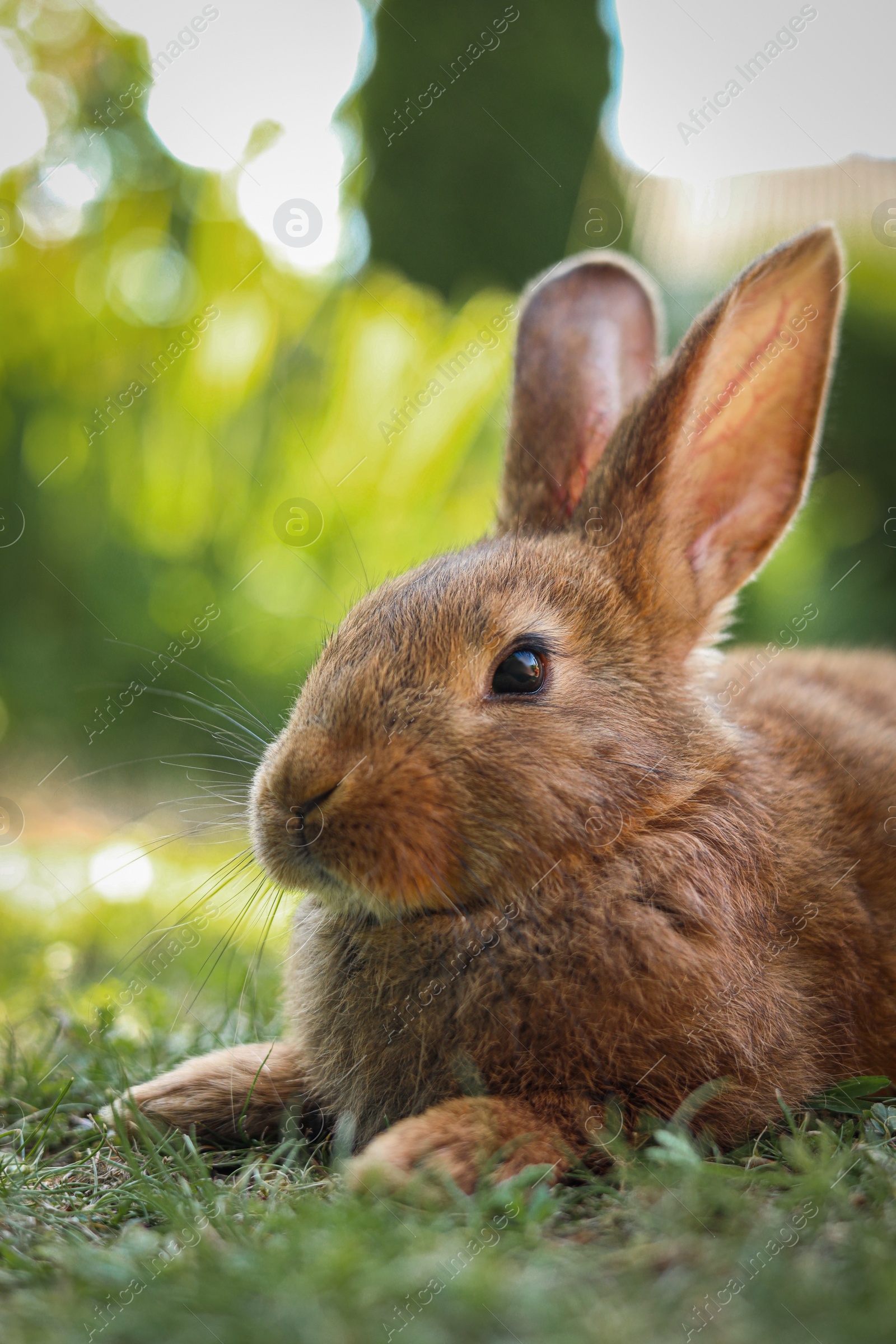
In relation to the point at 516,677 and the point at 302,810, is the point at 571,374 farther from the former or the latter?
the point at 302,810

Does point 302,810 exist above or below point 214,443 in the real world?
below

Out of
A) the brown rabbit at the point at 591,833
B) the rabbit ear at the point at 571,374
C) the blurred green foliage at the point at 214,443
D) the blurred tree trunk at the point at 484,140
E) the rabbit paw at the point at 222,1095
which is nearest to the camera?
the brown rabbit at the point at 591,833

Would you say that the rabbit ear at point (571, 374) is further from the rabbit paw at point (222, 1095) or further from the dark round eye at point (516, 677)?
the rabbit paw at point (222, 1095)

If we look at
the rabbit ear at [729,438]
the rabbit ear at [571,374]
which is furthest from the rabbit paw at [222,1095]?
the rabbit ear at [571,374]

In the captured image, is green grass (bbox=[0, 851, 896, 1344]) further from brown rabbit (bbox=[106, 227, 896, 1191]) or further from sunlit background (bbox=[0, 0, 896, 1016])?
sunlit background (bbox=[0, 0, 896, 1016])

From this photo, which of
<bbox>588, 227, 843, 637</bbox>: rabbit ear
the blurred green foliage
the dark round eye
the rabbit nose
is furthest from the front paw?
the blurred green foliage

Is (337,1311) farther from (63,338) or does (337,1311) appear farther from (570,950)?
(63,338)

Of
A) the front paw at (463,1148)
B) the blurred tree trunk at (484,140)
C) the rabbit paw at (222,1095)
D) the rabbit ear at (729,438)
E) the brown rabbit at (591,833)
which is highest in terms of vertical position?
the blurred tree trunk at (484,140)

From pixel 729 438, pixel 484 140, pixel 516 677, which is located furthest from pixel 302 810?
pixel 484 140
